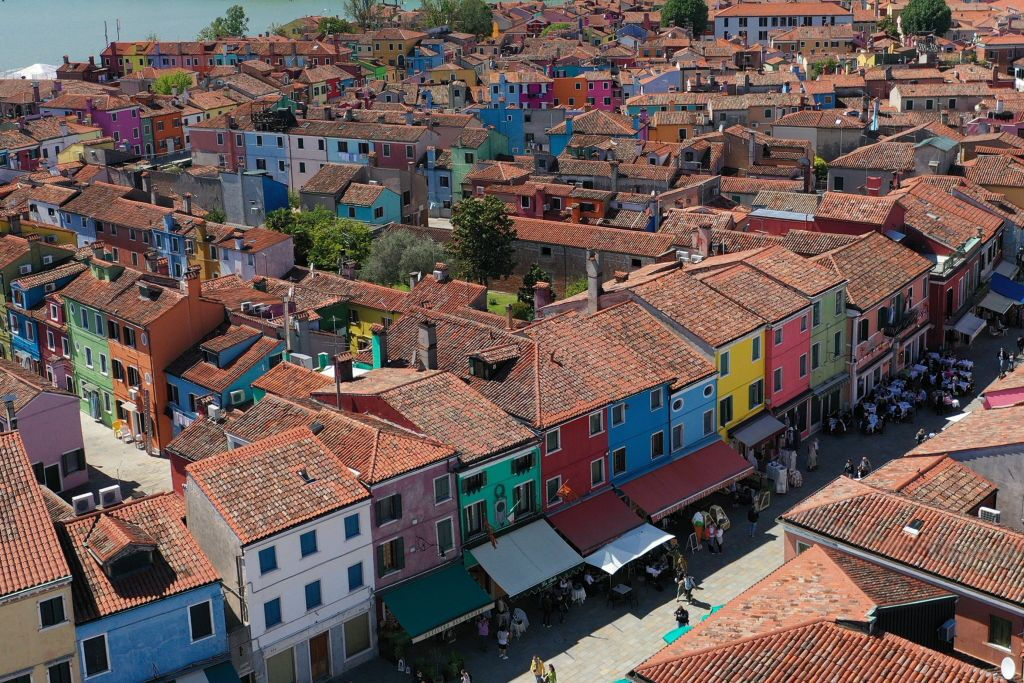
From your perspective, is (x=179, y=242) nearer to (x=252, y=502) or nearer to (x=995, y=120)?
(x=252, y=502)

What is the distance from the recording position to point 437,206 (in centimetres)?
8419

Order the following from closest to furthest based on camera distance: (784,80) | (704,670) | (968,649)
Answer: (704,670)
(968,649)
(784,80)

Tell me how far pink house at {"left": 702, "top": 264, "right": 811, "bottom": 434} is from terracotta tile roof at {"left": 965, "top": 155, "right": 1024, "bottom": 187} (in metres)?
26.7

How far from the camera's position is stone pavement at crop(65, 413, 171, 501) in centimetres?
4491

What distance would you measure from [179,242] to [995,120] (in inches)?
2208

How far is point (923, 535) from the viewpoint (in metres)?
29.7

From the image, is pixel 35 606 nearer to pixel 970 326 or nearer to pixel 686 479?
pixel 686 479

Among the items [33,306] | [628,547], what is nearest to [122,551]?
[628,547]

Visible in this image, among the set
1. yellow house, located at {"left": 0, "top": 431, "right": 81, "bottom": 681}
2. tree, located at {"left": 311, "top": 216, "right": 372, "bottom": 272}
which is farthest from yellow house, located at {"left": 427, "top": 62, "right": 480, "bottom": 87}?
yellow house, located at {"left": 0, "top": 431, "right": 81, "bottom": 681}

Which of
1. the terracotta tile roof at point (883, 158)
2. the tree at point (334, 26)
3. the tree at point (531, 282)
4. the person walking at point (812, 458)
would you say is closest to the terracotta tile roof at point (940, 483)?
the person walking at point (812, 458)

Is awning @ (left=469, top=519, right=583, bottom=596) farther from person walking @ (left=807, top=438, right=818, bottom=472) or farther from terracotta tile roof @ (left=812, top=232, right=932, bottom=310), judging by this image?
terracotta tile roof @ (left=812, top=232, right=932, bottom=310)

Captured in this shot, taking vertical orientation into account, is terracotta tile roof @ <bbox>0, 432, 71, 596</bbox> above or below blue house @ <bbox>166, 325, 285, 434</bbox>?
above

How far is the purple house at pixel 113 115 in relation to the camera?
103562mm

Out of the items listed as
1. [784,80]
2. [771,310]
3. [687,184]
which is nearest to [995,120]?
[784,80]
